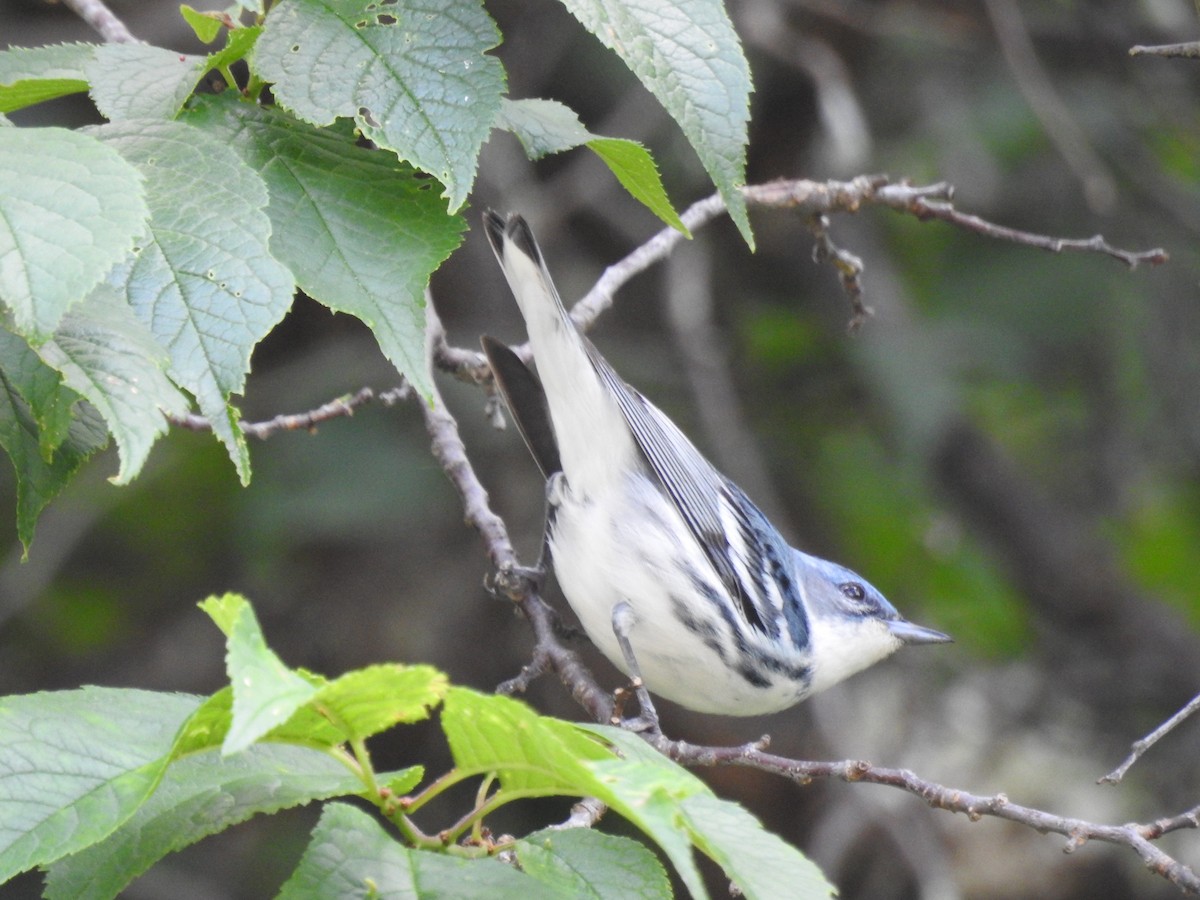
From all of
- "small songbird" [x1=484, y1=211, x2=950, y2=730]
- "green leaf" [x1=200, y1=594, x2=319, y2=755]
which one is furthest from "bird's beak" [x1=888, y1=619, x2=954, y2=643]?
"green leaf" [x1=200, y1=594, x2=319, y2=755]

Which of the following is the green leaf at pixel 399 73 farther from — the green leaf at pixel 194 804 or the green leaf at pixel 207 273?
the green leaf at pixel 194 804

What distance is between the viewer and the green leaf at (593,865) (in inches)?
60.4

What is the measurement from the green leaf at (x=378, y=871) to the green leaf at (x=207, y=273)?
1.44 feet

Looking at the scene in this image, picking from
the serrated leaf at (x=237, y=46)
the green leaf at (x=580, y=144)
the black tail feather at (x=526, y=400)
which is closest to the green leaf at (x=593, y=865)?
the green leaf at (x=580, y=144)

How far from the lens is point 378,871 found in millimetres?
1454

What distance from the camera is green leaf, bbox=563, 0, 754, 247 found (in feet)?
5.69

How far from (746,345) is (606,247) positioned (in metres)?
0.83

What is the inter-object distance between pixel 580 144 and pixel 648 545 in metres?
1.45

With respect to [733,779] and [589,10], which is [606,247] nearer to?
[733,779]

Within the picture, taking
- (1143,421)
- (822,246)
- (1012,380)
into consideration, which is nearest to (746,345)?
(1012,380)

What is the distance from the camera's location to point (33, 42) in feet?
17.9

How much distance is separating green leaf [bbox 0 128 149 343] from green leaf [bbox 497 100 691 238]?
0.69 meters

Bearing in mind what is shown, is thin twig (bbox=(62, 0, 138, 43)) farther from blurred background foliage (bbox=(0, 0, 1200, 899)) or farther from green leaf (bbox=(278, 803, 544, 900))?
blurred background foliage (bbox=(0, 0, 1200, 899))

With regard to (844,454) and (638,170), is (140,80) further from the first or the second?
(844,454)
